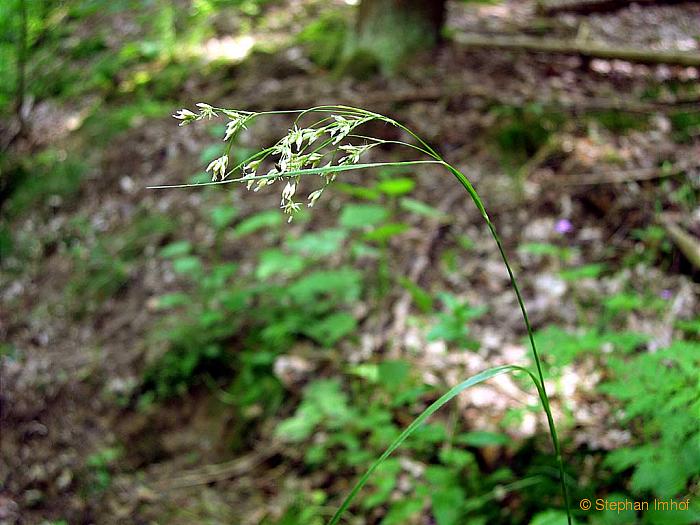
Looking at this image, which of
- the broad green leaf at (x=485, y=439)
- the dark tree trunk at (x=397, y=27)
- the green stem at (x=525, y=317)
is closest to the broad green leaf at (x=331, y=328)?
the broad green leaf at (x=485, y=439)

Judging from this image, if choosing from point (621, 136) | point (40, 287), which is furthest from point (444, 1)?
point (40, 287)

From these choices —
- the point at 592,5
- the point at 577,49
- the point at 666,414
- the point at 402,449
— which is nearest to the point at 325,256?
the point at 402,449

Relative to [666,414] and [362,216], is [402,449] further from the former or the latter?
[666,414]

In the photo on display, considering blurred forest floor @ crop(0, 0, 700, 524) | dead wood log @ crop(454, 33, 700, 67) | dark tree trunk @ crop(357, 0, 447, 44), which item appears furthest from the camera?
dark tree trunk @ crop(357, 0, 447, 44)

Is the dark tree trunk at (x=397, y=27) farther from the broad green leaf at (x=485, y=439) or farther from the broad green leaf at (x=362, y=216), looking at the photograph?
the broad green leaf at (x=485, y=439)

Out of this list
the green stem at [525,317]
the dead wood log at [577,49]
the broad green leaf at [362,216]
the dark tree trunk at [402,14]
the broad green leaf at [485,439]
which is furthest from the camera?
the dark tree trunk at [402,14]

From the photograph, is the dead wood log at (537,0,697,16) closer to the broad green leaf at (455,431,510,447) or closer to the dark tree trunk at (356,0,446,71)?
the dark tree trunk at (356,0,446,71)

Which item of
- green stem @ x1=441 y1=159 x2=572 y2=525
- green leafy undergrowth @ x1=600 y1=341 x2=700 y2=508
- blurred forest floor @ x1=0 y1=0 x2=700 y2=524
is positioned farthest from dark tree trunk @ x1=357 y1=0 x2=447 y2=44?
green stem @ x1=441 y1=159 x2=572 y2=525
